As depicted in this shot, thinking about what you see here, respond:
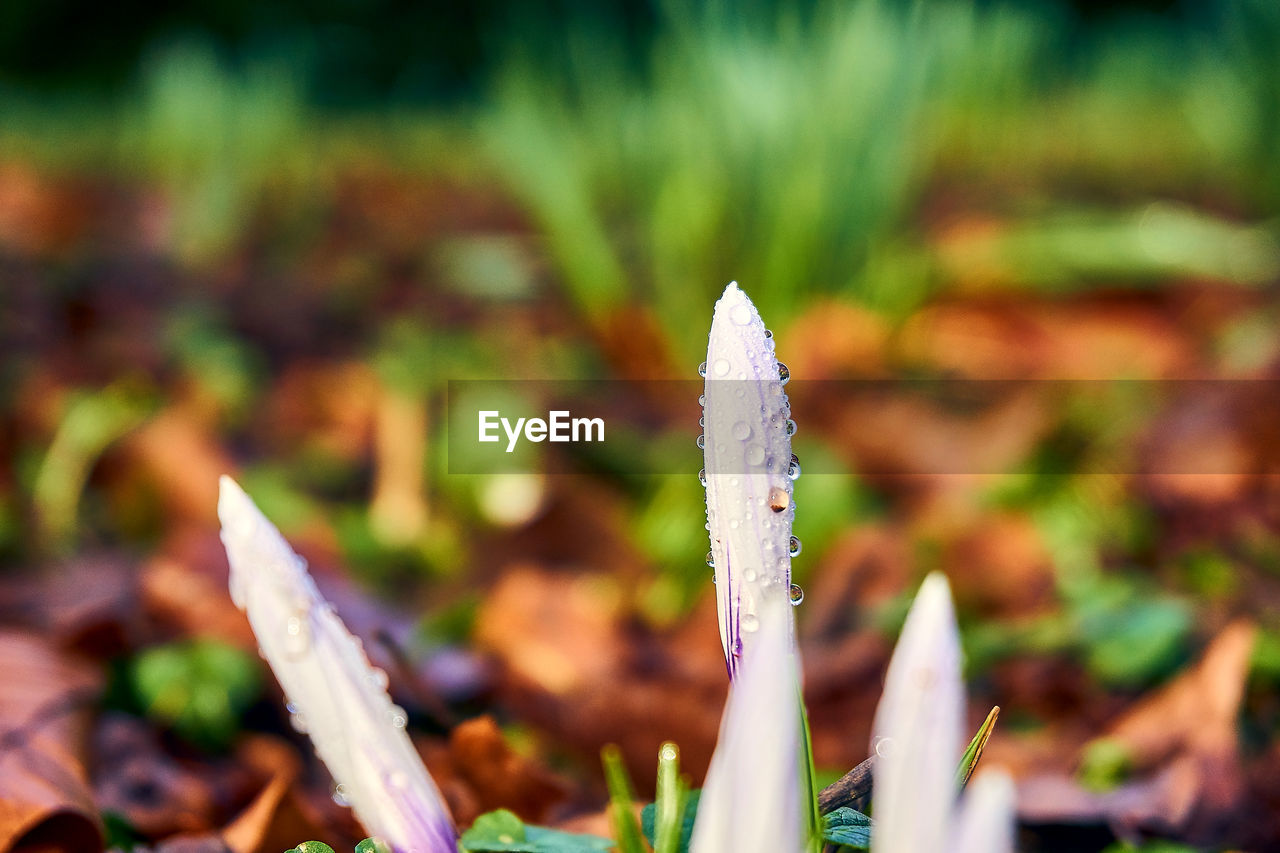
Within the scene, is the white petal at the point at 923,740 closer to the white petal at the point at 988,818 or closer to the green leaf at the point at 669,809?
the white petal at the point at 988,818

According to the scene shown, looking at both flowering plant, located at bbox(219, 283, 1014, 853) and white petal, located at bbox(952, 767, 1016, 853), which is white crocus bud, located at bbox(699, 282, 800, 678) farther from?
white petal, located at bbox(952, 767, 1016, 853)

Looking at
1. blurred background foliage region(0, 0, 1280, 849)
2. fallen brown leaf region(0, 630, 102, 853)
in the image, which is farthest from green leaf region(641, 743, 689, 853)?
blurred background foliage region(0, 0, 1280, 849)

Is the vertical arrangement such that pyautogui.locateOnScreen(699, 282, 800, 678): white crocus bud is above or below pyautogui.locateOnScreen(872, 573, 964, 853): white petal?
above

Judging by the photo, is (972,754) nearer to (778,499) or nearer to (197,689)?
(778,499)

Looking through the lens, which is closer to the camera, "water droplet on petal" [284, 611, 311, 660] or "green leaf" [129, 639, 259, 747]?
"water droplet on petal" [284, 611, 311, 660]

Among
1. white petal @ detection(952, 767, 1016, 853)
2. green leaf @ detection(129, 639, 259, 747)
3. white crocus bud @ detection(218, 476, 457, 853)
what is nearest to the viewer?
white petal @ detection(952, 767, 1016, 853)

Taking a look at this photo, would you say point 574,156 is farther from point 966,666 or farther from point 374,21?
point 374,21

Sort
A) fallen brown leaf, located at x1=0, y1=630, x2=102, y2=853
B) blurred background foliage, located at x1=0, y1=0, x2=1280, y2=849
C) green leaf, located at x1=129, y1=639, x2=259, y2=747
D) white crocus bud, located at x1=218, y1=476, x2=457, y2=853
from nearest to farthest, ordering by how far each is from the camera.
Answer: white crocus bud, located at x1=218, y1=476, x2=457, y2=853, fallen brown leaf, located at x1=0, y1=630, x2=102, y2=853, green leaf, located at x1=129, y1=639, x2=259, y2=747, blurred background foliage, located at x1=0, y1=0, x2=1280, y2=849

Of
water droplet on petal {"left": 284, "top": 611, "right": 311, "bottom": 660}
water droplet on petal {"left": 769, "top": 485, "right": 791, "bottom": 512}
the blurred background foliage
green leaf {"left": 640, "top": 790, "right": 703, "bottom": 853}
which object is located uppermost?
the blurred background foliage
